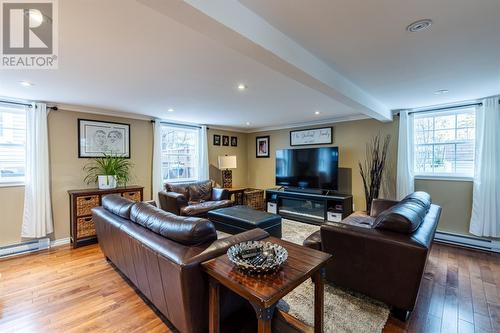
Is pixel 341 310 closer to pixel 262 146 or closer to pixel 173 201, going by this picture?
pixel 173 201

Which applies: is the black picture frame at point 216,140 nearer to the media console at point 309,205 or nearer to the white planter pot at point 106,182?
the media console at point 309,205

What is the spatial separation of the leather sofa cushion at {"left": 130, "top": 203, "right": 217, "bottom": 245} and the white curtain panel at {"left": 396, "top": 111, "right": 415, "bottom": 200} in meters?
3.71

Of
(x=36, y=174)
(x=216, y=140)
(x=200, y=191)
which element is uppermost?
(x=216, y=140)

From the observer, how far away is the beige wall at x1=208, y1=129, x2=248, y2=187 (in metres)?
5.88

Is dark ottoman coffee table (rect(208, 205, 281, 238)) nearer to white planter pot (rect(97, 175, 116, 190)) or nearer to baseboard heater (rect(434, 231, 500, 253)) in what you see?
white planter pot (rect(97, 175, 116, 190))

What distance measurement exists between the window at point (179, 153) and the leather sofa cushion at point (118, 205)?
7.52ft

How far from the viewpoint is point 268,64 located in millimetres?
1714

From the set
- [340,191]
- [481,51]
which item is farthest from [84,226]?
[481,51]

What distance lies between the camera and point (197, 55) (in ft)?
6.41

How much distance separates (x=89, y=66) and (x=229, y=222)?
261 cm

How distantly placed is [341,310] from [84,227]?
3.71 metres

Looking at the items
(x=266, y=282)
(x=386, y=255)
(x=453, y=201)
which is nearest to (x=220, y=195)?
(x=386, y=255)

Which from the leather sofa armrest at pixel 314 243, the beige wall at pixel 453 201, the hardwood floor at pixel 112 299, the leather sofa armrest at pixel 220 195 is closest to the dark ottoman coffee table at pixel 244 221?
the leather sofa armrest at pixel 314 243

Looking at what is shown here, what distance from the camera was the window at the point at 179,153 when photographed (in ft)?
16.7
